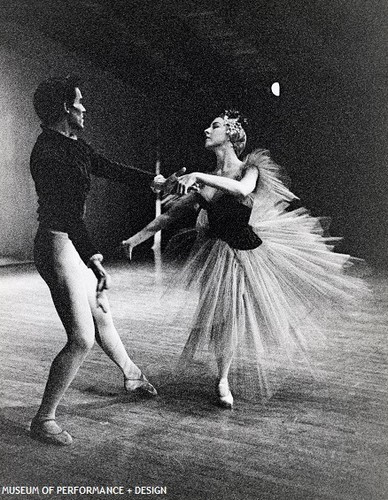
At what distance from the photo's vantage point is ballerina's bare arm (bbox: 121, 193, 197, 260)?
1716mm

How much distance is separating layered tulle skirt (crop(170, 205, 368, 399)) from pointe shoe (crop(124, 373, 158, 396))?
23cm

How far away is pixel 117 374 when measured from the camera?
2.18 m

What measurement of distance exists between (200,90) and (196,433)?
7.84 feet

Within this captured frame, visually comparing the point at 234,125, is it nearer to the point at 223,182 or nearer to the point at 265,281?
the point at 223,182

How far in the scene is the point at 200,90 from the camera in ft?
11.0

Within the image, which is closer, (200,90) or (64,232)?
(64,232)

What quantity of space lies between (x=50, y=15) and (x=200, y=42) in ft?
6.31

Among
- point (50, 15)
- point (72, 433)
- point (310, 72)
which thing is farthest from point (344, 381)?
point (310, 72)

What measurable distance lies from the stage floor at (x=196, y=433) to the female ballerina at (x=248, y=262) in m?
0.22

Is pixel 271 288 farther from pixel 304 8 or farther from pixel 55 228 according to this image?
pixel 304 8

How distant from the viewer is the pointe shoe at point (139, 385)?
191 centimetres

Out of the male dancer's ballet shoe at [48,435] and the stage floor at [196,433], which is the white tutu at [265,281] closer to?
the stage floor at [196,433]

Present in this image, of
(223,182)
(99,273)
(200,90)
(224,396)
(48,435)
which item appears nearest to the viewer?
(99,273)

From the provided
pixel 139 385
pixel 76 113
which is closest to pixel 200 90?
pixel 76 113
